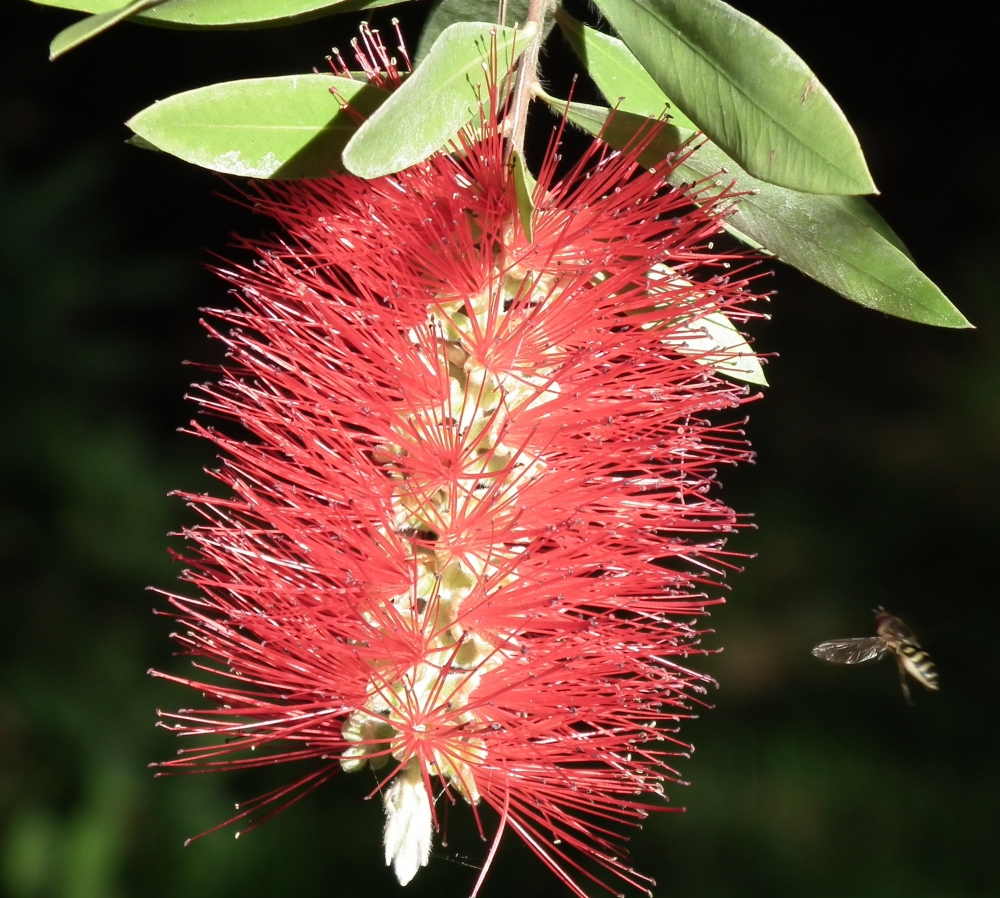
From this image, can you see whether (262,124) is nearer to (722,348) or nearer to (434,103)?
(434,103)

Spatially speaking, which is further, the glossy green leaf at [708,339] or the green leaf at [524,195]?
the glossy green leaf at [708,339]

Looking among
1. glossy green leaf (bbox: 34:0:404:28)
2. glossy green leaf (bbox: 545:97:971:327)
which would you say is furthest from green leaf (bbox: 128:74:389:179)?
glossy green leaf (bbox: 545:97:971:327)

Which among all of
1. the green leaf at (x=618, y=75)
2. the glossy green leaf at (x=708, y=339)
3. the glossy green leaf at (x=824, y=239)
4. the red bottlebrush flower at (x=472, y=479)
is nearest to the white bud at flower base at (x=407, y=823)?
the red bottlebrush flower at (x=472, y=479)

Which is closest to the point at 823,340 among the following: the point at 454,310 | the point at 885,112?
the point at 885,112

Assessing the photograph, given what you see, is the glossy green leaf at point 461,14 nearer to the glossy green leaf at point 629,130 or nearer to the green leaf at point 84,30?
the glossy green leaf at point 629,130

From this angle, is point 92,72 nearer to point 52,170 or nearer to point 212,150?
point 52,170

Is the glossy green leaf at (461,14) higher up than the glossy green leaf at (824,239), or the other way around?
the glossy green leaf at (461,14)
